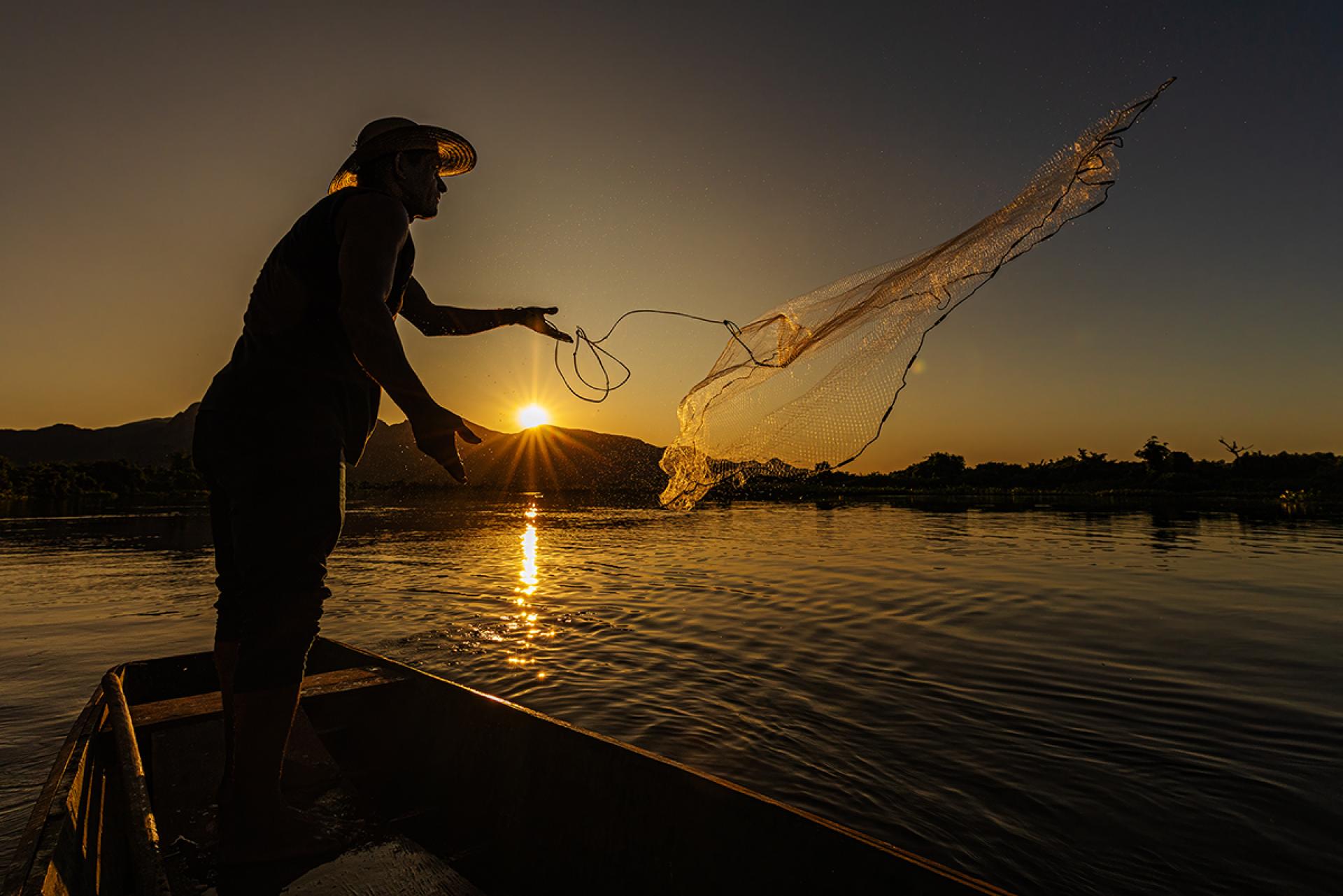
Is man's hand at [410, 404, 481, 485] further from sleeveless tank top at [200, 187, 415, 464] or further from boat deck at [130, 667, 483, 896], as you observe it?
boat deck at [130, 667, 483, 896]

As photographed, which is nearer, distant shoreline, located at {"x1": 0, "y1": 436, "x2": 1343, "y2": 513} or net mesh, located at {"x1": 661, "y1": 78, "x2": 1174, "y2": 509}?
net mesh, located at {"x1": 661, "y1": 78, "x2": 1174, "y2": 509}

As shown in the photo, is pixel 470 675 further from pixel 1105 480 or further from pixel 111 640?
pixel 1105 480

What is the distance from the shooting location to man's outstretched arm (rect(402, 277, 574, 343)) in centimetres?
382

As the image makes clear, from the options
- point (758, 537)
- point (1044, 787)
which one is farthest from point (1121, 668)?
point (758, 537)

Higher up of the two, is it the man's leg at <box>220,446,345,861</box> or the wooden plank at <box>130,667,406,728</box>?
the man's leg at <box>220,446,345,861</box>

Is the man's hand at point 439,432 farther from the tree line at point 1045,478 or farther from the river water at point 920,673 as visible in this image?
the tree line at point 1045,478

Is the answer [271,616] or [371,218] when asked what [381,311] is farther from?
[271,616]

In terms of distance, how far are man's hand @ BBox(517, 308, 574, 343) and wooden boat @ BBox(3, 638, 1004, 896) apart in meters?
2.13

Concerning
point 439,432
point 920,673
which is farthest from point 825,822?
point 920,673

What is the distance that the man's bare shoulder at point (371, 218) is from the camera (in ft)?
8.46

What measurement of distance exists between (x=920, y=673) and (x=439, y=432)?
24.2 ft

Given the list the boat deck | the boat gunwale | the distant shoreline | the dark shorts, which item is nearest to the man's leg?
the dark shorts

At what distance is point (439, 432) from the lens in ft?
8.88

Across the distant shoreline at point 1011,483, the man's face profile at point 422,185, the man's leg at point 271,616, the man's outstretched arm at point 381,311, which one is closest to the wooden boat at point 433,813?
the man's leg at point 271,616
